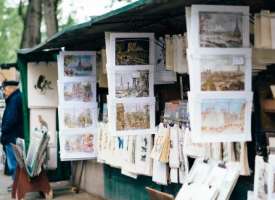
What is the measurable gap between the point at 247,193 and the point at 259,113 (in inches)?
29.0

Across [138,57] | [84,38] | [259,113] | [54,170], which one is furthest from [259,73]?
[54,170]

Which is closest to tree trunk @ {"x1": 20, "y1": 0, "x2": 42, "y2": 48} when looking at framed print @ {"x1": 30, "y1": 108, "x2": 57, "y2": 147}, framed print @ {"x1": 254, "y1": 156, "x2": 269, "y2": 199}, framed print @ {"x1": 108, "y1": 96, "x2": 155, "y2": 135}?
framed print @ {"x1": 30, "y1": 108, "x2": 57, "y2": 147}

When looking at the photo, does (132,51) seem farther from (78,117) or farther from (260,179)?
(78,117)

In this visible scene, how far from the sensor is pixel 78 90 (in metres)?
9.31

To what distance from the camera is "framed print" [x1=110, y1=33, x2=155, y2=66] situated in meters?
6.79

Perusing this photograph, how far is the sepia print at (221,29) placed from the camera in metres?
4.98

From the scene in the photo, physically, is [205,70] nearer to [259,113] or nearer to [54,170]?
[259,113]

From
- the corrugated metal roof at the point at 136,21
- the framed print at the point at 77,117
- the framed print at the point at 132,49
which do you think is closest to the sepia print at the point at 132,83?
the framed print at the point at 132,49

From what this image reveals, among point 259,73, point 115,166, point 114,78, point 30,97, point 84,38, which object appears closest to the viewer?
point 259,73

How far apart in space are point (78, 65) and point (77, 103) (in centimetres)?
54

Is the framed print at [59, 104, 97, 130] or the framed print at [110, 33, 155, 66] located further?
the framed print at [59, 104, 97, 130]

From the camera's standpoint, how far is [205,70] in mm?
5012

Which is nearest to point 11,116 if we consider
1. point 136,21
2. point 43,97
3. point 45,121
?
point 45,121

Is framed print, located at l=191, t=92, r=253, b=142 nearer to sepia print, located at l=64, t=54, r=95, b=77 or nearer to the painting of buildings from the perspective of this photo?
sepia print, located at l=64, t=54, r=95, b=77
